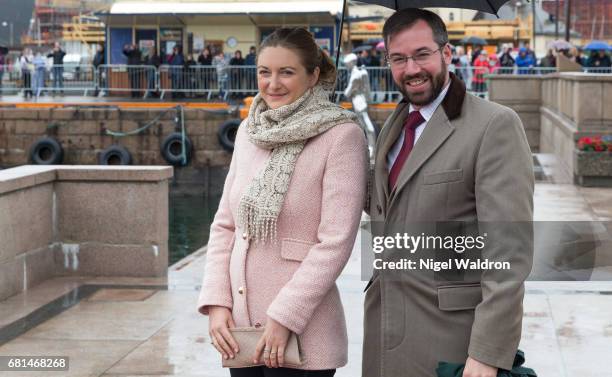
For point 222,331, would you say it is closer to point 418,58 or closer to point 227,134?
point 418,58

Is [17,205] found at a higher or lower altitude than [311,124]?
lower

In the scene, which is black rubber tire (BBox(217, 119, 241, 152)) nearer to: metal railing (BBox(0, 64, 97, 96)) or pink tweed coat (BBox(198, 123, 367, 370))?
metal railing (BBox(0, 64, 97, 96))

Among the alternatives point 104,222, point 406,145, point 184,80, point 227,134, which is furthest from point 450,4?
point 184,80

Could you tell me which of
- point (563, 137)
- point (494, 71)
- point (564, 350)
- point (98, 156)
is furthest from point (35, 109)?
point (564, 350)

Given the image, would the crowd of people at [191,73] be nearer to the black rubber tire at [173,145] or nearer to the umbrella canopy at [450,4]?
the black rubber tire at [173,145]

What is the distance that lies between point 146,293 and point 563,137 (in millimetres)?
12015

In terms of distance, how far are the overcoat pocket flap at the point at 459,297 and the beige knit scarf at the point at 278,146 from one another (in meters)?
0.61

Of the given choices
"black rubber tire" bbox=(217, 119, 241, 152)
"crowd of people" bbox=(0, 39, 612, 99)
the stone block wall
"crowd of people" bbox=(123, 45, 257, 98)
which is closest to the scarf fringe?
the stone block wall

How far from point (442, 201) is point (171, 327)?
4390 millimetres

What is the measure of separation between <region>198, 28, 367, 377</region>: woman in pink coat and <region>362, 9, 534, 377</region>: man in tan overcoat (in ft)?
0.44

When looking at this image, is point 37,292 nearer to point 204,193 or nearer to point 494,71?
point 204,193

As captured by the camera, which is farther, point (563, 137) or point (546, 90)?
point (546, 90)

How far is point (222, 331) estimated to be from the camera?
354cm

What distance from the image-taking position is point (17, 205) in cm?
850
